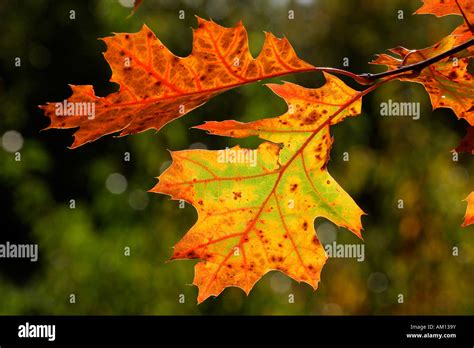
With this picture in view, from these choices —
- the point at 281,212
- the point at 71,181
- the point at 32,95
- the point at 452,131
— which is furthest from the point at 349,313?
the point at 281,212

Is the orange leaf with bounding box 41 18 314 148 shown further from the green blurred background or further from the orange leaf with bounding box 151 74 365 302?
the green blurred background

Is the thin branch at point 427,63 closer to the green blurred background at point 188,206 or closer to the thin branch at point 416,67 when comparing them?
the thin branch at point 416,67

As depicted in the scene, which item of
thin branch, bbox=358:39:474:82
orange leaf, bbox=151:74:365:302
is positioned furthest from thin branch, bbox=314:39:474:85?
orange leaf, bbox=151:74:365:302

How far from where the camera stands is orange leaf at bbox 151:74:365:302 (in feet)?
1.78

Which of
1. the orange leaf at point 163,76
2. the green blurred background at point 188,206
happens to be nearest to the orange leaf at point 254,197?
the orange leaf at point 163,76

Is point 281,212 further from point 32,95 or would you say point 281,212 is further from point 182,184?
point 32,95

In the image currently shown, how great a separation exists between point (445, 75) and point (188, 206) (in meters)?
2.29

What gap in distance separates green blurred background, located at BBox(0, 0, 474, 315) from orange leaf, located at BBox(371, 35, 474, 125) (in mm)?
2101

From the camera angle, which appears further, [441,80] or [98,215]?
[98,215]

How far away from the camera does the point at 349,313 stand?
277 centimetres

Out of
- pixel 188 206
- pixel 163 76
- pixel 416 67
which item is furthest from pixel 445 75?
pixel 188 206

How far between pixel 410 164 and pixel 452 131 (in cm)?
28

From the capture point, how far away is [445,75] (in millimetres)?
486

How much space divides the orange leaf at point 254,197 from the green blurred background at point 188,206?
2057 millimetres
